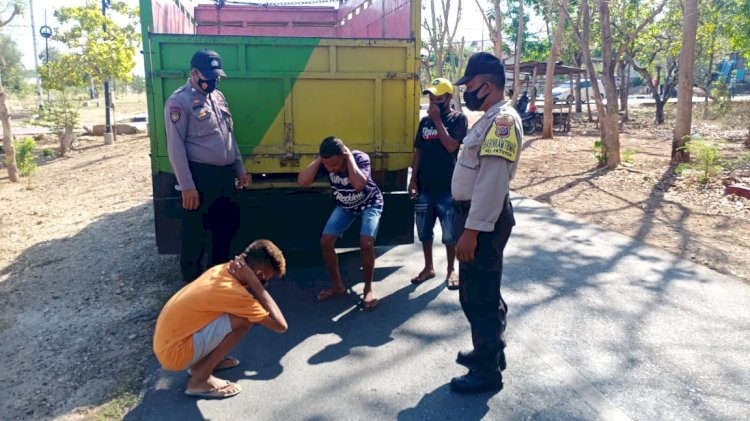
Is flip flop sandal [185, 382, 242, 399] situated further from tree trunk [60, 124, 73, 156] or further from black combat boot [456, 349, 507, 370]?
tree trunk [60, 124, 73, 156]

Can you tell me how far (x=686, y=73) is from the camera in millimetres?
10289

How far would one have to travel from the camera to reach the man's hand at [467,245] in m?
2.90

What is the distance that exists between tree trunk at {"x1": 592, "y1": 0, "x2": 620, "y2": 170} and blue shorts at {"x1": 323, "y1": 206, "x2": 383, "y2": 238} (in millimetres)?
7702

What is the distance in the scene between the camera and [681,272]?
5164mm

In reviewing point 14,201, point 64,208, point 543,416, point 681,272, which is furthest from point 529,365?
point 14,201

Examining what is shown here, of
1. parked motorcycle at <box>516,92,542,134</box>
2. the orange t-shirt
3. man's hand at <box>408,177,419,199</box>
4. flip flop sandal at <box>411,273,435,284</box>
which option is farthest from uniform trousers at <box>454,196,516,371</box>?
parked motorcycle at <box>516,92,542,134</box>

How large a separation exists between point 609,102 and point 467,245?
29.3 ft

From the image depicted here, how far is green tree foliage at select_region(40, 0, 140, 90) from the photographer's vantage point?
668 inches

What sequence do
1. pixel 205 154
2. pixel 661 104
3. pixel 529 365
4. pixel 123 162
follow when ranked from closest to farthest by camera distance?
1. pixel 529 365
2. pixel 205 154
3. pixel 123 162
4. pixel 661 104

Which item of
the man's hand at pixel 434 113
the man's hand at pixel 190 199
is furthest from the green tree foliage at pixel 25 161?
the man's hand at pixel 434 113

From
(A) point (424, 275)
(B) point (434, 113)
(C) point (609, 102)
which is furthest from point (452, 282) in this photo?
(C) point (609, 102)

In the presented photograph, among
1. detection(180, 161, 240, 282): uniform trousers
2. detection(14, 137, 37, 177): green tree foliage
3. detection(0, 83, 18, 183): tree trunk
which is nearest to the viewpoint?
detection(180, 161, 240, 282): uniform trousers

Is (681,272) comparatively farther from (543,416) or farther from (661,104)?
(661,104)

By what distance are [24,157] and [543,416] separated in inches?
488
